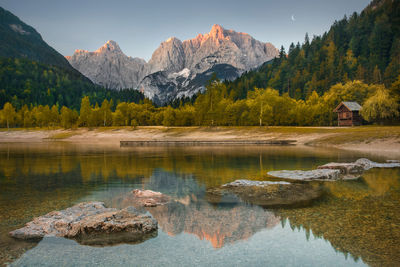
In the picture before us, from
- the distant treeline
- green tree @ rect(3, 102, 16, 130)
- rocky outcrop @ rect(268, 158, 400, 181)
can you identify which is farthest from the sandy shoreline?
rocky outcrop @ rect(268, 158, 400, 181)

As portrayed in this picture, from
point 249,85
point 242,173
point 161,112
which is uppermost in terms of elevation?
point 249,85

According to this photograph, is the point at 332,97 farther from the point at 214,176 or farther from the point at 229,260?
the point at 229,260

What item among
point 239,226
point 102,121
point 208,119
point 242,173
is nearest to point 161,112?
point 102,121

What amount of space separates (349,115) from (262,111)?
29561 millimetres

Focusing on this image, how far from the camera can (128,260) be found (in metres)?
8.62

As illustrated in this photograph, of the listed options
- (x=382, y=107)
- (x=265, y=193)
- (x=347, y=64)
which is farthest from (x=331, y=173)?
(x=347, y=64)

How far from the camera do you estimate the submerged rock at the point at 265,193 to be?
15352mm

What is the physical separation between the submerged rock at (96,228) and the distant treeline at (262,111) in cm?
9241

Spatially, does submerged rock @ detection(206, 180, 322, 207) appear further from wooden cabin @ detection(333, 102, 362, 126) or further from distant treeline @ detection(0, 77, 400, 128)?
wooden cabin @ detection(333, 102, 362, 126)

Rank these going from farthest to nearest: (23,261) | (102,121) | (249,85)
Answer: (249,85) → (102,121) → (23,261)

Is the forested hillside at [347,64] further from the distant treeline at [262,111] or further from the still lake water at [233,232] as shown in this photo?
the still lake water at [233,232]

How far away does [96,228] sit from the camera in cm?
1088

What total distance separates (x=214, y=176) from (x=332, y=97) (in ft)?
349

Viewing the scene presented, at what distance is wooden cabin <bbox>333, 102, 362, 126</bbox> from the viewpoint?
96387 millimetres
